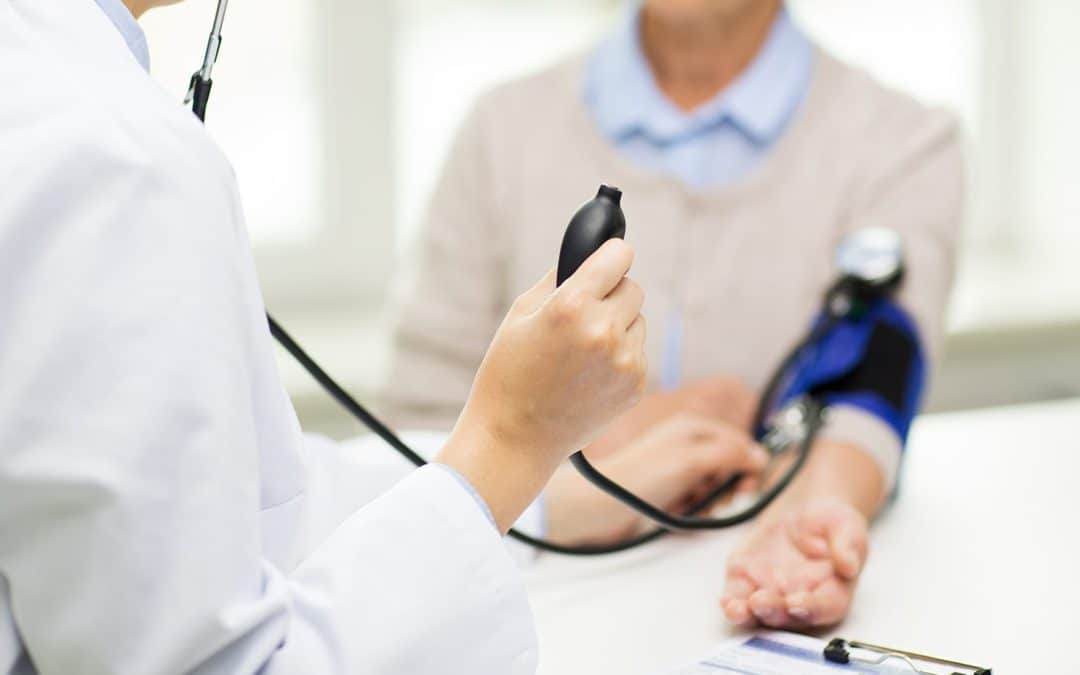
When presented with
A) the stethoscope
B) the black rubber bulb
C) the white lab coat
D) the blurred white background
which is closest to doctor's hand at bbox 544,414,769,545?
the stethoscope

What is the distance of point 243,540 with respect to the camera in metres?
0.51

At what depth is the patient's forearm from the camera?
1.04m

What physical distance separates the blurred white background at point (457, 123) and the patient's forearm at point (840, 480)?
2.69 feet

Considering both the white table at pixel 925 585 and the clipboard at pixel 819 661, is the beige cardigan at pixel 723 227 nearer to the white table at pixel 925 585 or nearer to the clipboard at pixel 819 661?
the white table at pixel 925 585

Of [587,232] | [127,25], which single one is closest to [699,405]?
[587,232]

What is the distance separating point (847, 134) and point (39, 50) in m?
1.00

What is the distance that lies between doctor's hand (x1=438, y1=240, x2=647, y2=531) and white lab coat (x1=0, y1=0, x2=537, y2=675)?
78 millimetres

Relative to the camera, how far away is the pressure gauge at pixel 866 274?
47.7 inches

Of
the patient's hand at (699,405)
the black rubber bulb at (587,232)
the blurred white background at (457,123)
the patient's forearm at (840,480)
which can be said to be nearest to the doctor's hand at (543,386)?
the black rubber bulb at (587,232)

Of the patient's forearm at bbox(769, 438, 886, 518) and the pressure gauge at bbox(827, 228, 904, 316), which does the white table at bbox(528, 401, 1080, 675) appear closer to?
the patient's forearm at bbox(769, 438, 886, 518)

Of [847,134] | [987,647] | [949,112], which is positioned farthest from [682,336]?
[987,647]

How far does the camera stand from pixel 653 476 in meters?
1.03

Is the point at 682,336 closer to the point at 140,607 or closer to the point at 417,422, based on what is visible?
the point at 417,422

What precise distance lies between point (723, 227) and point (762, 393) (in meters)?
0.20
